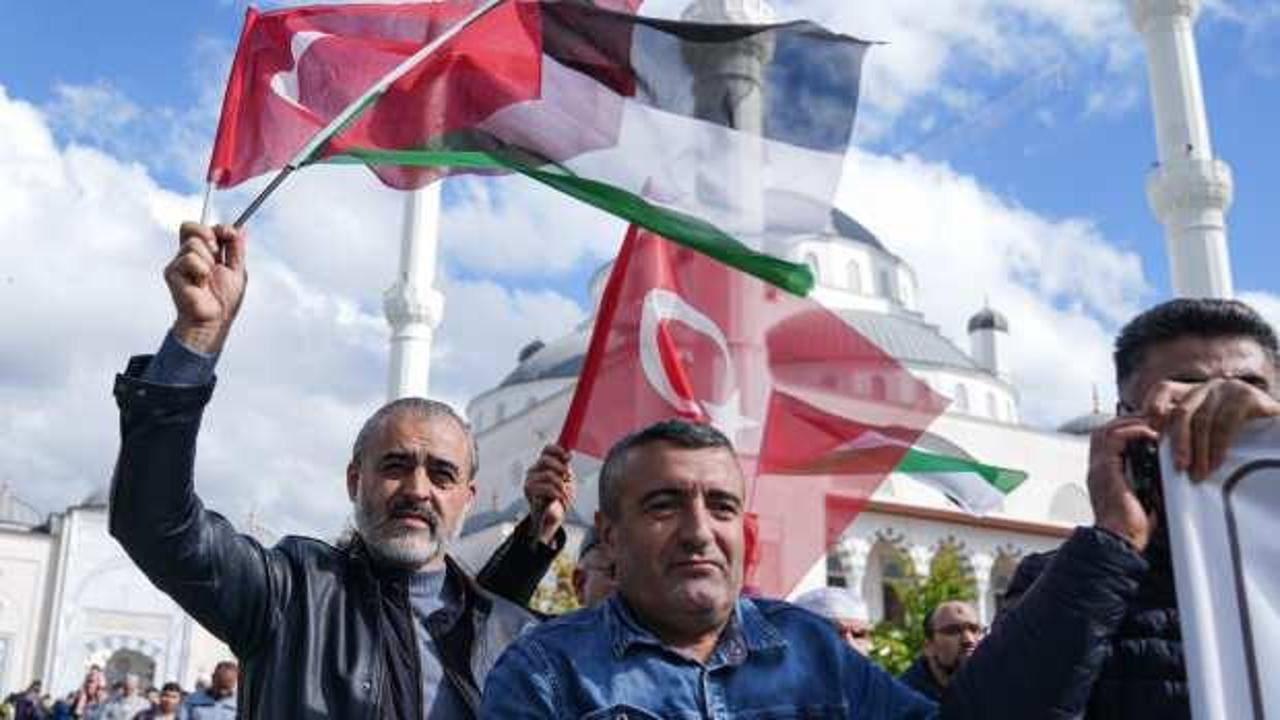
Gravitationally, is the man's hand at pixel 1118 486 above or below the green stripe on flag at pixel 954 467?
below

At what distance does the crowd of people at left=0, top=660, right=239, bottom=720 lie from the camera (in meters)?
8.12

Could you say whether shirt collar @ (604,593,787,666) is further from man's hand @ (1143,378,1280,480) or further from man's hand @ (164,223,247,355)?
man's hand @ (164,223,247,355)

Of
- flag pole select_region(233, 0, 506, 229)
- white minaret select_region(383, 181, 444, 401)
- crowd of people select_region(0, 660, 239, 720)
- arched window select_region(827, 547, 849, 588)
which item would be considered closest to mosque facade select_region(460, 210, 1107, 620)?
arched window select_region(827, 547, 849, 588)

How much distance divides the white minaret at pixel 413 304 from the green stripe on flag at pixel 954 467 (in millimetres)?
20437

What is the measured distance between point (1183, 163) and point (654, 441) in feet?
65.2

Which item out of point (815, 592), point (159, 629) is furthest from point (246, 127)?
point (159, 629)

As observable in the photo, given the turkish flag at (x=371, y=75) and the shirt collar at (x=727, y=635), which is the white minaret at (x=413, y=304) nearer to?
the turkish flag at (x=371, y=75)

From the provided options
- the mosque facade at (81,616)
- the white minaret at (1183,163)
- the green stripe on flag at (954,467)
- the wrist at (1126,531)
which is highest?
the white minaret at (1183,163)

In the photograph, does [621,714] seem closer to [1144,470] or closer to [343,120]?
[1144,470]

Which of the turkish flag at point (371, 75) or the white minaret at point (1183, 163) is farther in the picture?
the white minaret at point (1183, 163)

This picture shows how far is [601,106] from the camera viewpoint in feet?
14.2

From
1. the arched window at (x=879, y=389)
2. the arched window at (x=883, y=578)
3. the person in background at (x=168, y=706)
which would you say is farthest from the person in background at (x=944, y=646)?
the arched window at (x=883, y=578)

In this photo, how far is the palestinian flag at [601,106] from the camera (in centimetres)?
421

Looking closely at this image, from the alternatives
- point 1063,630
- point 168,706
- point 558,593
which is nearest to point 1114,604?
point 1063,630
